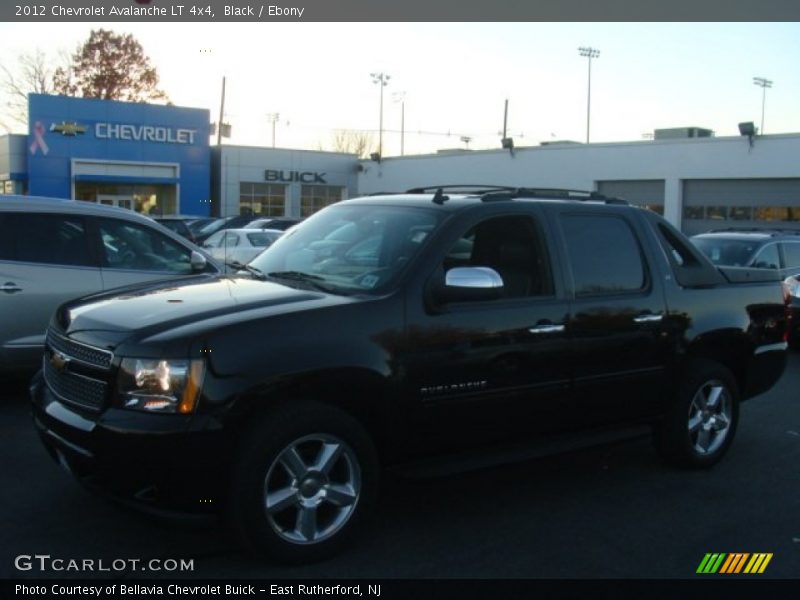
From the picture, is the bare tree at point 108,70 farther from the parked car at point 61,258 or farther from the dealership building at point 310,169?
the parked car at point 61,258

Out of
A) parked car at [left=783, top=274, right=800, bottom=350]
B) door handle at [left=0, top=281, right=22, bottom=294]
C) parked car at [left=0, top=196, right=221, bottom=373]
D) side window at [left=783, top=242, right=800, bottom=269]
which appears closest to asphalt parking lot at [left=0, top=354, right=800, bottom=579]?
parked car at [left=0, top=196, right=221, bottom=373]

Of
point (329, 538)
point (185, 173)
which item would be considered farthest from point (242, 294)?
point (185, 173)

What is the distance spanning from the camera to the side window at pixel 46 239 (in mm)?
7102

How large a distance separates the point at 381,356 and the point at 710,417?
2893 millimetres

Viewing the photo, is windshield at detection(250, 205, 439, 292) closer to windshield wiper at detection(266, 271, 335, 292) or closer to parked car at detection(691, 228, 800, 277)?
windshield wiper at detection(266, 271, 335, 292)

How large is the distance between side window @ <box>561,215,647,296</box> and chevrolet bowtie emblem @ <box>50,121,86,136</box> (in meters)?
39.9

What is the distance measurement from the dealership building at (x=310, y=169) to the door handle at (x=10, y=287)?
2906cm

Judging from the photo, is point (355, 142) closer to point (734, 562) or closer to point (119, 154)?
point (119, 154)

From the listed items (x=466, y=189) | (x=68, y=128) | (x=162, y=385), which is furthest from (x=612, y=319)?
(x=68, y=128)

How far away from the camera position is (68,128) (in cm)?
4078

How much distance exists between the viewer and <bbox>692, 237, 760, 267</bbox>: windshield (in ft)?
42.0

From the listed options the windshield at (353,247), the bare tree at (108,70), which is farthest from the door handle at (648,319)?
the bare tree at (108,70)

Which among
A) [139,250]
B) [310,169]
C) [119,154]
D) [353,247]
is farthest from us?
[310,169]

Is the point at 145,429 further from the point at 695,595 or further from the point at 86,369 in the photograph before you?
the point at 695,595
